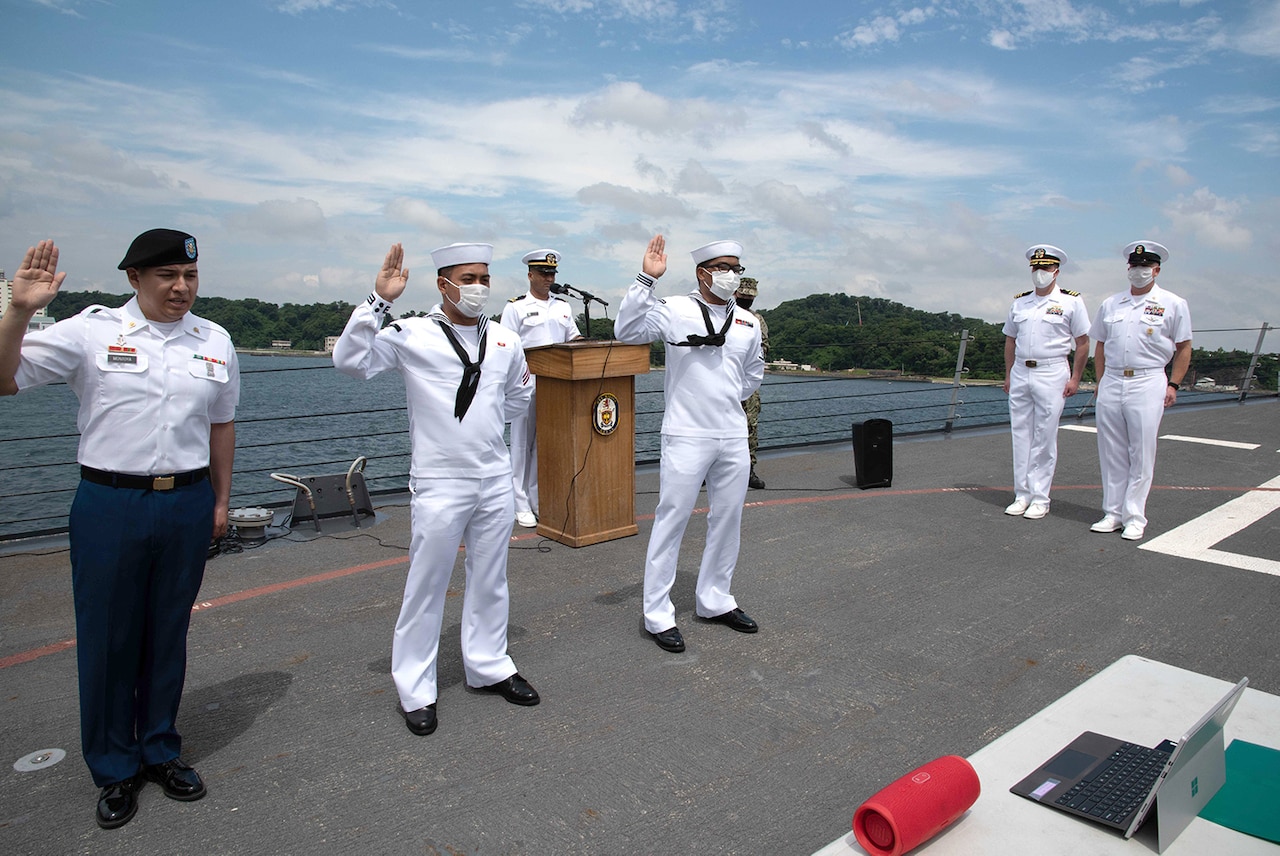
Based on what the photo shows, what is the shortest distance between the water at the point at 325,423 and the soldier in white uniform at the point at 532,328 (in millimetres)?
965

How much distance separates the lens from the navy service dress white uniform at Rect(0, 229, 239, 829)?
2822 mm

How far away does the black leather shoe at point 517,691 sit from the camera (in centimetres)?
368

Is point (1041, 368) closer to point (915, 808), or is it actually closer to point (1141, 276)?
point (1141, 276)

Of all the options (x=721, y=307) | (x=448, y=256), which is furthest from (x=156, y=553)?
(x=721, y=307)

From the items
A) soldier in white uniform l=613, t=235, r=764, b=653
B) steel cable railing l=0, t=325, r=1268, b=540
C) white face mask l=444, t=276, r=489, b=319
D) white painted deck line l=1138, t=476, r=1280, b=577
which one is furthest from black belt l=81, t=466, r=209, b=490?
white painted deck line l=1138, t=476, r=1280, b=577

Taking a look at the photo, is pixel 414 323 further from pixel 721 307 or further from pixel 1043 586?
pixel 1043 586

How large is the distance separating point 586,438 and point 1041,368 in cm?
405

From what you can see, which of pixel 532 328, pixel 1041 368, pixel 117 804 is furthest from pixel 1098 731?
pixel 1041 368

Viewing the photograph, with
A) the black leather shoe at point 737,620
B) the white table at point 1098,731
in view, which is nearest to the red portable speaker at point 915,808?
the white table at point 1098,731

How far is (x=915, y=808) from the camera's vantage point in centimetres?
195

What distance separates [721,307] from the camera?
4516 millimetres

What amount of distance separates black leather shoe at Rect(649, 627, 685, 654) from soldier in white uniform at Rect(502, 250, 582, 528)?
258cm

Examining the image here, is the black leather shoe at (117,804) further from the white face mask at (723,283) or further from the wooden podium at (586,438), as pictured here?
the wooden podium at (586,438)

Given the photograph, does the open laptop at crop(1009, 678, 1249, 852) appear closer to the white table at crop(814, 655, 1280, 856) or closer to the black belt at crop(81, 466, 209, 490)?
the white table at crop(814, 655, 1280, 856)
